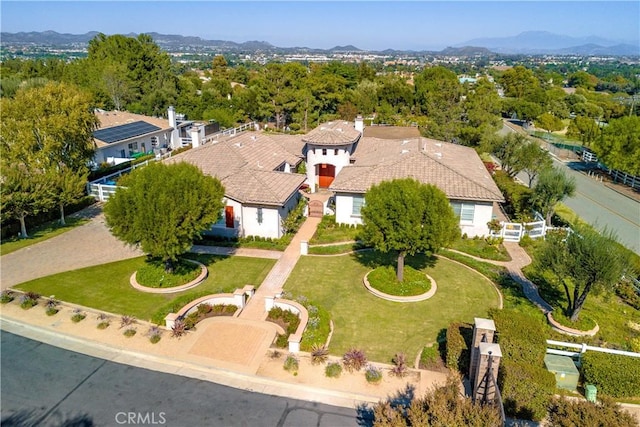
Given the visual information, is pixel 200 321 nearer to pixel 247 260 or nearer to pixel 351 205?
pixel 247 260

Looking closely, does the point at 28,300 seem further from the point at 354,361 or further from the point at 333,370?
the point at 354,361

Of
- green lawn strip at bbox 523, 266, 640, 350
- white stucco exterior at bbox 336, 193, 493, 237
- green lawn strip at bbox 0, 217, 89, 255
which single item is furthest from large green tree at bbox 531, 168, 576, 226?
green lawn strip at bbox 0, 217, 89, 255

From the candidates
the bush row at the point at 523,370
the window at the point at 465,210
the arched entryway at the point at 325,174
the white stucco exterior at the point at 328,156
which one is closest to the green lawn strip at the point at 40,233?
the white stucco exterior at the point at 328,156

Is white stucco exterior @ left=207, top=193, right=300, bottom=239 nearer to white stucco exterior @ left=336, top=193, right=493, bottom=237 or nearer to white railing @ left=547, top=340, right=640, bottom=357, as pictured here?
white stucco exterior @ left=336, top=193, right=493, bottom=237

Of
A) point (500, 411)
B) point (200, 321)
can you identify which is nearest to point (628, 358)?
point (500, 411)

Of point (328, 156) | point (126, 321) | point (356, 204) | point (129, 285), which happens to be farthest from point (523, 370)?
point (328, 156)

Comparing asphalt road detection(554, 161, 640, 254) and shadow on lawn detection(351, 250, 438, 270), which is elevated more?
shadow on lawn detection(351, 250, 438, 270)
